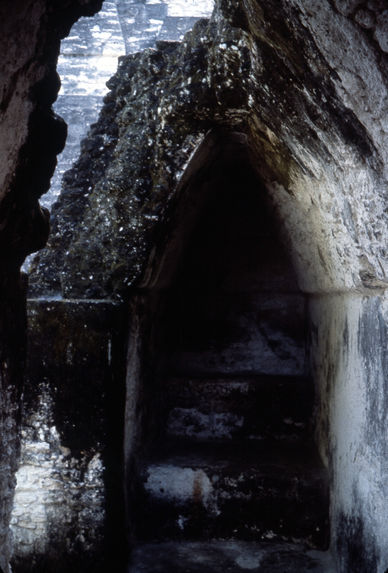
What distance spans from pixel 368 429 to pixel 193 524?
4.99 ft

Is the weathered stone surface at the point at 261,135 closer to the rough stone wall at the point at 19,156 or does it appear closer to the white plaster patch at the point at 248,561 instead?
the rough stone wall at the point at 19,156

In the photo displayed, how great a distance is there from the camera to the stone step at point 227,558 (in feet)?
8.80

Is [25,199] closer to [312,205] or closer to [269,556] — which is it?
[312,205]

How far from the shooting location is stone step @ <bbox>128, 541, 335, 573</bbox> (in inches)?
106

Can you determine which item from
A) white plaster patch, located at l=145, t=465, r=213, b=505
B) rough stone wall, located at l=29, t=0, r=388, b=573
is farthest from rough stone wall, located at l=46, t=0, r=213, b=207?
white plaster patch, located at l=145, t=465, r=213, b=505

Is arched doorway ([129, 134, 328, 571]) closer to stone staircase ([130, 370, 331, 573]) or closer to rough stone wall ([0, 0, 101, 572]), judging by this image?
stone staircase ([130, 370, 331, 573])

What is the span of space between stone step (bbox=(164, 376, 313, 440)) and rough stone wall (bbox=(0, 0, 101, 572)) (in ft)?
8.27

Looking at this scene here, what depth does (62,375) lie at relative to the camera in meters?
2.57

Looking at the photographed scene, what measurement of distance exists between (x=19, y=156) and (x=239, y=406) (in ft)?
9.80

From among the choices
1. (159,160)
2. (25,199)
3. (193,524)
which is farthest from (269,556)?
(25,199)

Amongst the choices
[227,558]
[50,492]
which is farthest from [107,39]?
[227,558]

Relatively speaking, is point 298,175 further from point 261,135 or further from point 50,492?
point 50,492

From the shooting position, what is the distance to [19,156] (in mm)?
1049

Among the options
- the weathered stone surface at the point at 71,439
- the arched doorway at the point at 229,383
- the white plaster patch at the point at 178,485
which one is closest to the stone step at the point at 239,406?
the arched doorway at the point at 229,383
